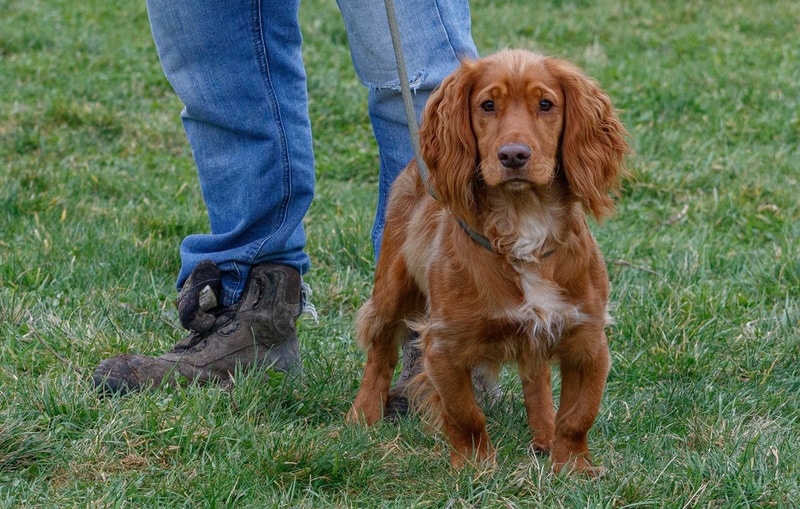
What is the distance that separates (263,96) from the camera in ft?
9.90

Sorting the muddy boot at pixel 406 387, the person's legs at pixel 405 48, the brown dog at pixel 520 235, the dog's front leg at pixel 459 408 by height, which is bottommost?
the muddy boot at pixel 406 387

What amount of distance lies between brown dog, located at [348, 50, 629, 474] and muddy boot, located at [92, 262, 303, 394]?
636 mm

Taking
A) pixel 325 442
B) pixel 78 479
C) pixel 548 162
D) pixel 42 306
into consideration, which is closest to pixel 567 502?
pixel 325 442

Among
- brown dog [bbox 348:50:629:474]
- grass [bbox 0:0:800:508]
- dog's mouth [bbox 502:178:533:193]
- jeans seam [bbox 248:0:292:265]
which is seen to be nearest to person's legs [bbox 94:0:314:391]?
jeans seam [bbox 248:0:292:265]

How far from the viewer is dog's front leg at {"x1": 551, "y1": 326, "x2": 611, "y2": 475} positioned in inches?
103

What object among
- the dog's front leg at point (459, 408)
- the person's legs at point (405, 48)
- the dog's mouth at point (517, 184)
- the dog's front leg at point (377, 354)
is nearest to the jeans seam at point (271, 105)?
the person's legs at point (405, 48)

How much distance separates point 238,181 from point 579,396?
1.17 metres

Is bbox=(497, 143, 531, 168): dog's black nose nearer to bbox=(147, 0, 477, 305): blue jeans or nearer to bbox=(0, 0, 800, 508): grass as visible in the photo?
bbox=(147, 0, 477, 305): blue jeans

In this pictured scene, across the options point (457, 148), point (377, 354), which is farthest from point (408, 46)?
point (377, 354)

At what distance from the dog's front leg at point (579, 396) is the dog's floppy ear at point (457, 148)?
1.44 ft

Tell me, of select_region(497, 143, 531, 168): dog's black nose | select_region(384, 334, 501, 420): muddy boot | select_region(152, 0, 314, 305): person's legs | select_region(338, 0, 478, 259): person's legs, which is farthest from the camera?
select_region(384, 334, 501, 420): muddy boot

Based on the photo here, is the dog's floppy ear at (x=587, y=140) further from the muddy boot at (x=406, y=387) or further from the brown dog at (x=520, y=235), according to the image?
the muddy boot at (x=406, y=387)

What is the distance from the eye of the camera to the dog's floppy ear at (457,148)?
2533 mm

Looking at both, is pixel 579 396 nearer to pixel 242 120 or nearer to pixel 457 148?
pixel 457 148
